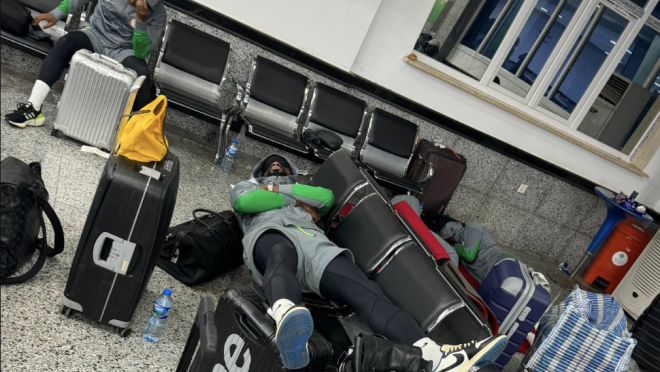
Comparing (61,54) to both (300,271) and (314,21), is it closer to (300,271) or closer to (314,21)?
(314,21)

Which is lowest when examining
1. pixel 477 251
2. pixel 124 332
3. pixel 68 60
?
pixel 124 332

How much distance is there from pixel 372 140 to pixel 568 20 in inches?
104

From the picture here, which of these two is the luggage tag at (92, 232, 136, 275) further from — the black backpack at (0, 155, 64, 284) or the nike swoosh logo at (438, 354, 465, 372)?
the nike swoosh logo at (438, 354, 465, 372)

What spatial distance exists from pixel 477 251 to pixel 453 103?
1.79 m

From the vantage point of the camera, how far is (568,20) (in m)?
6.17

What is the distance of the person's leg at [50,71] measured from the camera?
141 inches

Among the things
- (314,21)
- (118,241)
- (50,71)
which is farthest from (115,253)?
(314,21)

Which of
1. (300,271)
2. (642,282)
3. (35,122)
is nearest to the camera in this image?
(300,271)

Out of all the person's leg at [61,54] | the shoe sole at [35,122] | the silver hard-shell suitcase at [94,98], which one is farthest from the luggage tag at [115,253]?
the person's leg at [61,54]

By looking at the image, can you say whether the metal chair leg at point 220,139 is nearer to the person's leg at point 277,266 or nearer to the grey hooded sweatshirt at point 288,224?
the grey hooded sweatshirt at point 288,224

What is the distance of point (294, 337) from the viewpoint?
2039 millimetres

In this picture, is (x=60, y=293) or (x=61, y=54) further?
(x=61, y=54)

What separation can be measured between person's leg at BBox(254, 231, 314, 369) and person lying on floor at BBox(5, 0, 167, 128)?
5.97ft

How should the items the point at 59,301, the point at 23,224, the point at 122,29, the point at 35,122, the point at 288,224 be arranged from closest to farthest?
the point at 23,224 < the point at 59,301 < the point at 288,224 < the point at 35,122 < the point at 122,29
